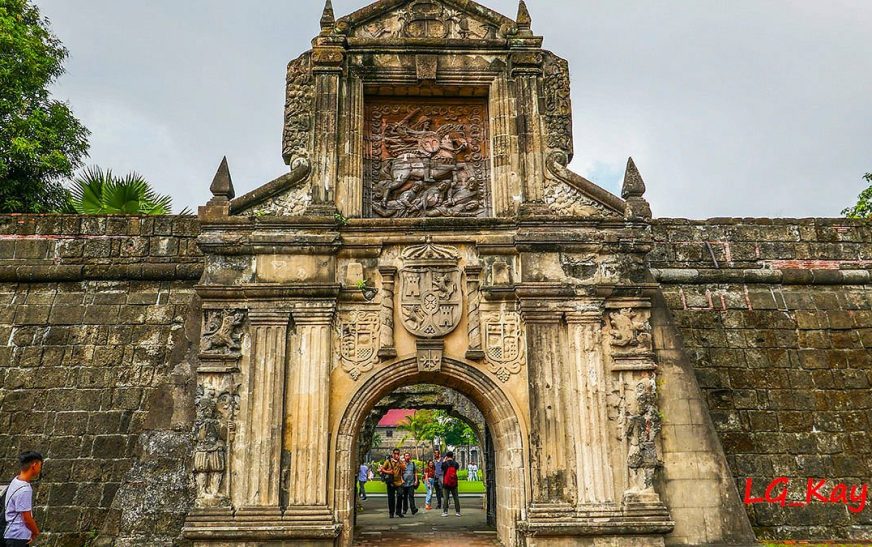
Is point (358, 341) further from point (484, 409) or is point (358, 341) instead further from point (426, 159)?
point (426, 159)

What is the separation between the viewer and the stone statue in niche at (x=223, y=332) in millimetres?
8484

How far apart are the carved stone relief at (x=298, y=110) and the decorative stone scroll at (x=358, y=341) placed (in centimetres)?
247

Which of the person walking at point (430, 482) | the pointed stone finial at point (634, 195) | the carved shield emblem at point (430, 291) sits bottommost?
the person walking at point (430, 482)

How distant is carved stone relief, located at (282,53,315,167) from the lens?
31.2 feet

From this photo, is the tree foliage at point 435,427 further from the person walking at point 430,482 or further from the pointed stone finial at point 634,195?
the pointed stone finial at point 634,195

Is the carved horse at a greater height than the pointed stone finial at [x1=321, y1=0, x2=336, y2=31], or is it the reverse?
the pointed stone finial at [x1=321, y1=0, x2=336, y2=31]

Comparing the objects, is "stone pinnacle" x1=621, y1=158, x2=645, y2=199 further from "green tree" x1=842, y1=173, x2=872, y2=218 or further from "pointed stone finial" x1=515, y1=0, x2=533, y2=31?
"green tree" x1=842, y1=173, x2=872, y2=218

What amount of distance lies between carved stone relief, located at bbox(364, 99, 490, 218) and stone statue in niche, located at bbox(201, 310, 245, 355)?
8.28ft

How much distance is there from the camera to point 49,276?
11.1 m

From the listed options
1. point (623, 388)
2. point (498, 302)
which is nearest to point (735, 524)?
point (623, 388)

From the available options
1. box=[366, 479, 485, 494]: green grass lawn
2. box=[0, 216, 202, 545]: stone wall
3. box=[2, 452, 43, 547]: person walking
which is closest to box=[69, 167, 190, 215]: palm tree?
box=[0, 216, 202, 545]: stone wall

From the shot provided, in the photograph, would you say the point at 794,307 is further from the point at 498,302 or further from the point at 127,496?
the point at 127,496

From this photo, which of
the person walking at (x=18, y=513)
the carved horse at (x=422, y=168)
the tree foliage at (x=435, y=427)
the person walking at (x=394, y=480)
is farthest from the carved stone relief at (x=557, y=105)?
the tree foliage at (x=435, y=427)

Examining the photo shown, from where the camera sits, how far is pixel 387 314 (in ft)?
29.0
